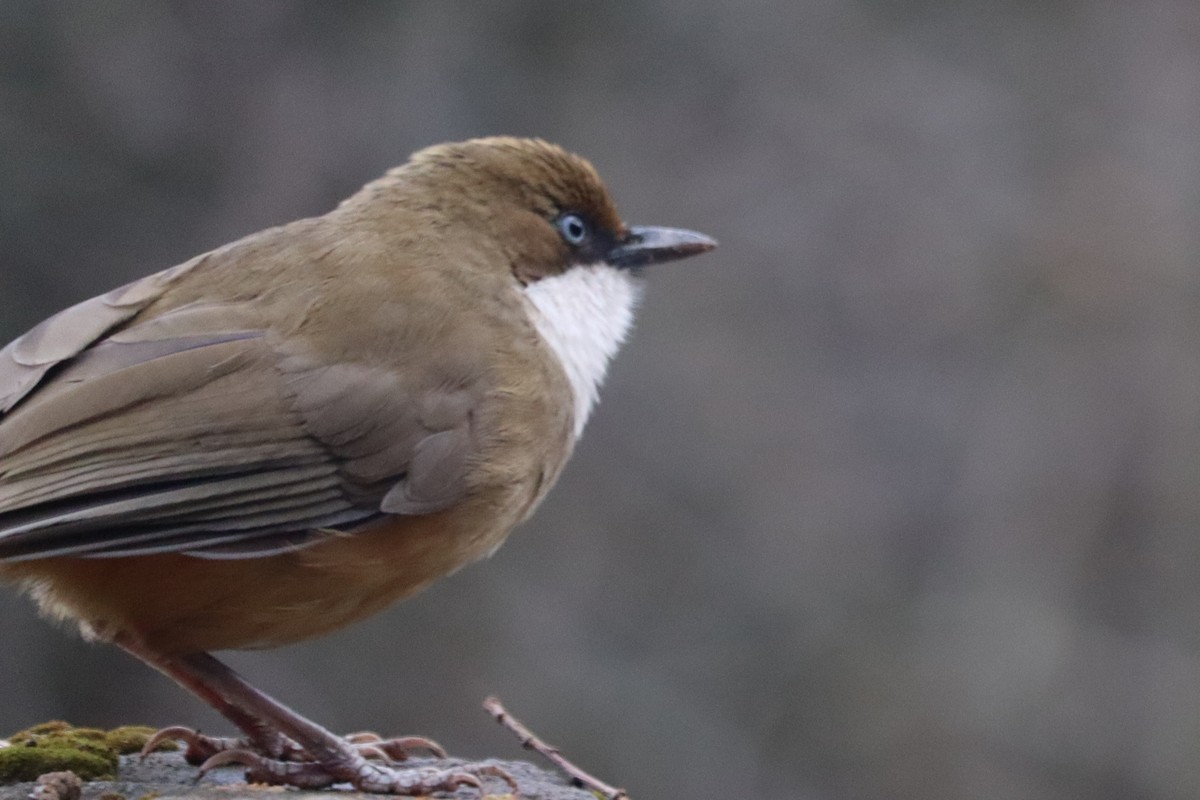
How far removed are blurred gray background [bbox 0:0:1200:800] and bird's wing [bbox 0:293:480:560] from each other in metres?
3.39

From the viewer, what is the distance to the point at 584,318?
491cm

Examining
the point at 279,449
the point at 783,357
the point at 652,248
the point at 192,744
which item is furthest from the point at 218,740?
the point at 783,357

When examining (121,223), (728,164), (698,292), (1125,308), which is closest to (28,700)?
(121,223)

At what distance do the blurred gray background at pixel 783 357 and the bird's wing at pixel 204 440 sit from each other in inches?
133

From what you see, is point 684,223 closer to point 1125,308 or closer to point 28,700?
point 1125,308

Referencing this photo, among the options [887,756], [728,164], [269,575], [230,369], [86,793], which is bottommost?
[887,756]

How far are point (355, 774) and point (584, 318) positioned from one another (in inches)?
62.0

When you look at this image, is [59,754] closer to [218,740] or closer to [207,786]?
[207,786]

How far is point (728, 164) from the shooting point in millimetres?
10047

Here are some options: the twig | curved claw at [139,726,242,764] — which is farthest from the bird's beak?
curved claw at [139,726,242,764]

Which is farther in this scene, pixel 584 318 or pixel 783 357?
pixel 783 357

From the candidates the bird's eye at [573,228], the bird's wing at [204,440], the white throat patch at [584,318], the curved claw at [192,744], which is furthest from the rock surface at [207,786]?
the bird's eye at [573,228]

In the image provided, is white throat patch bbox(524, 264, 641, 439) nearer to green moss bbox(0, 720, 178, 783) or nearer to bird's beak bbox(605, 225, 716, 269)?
bird's beak bbox(605, 225, 716, 269)

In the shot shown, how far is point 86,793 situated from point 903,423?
685 centimetres
